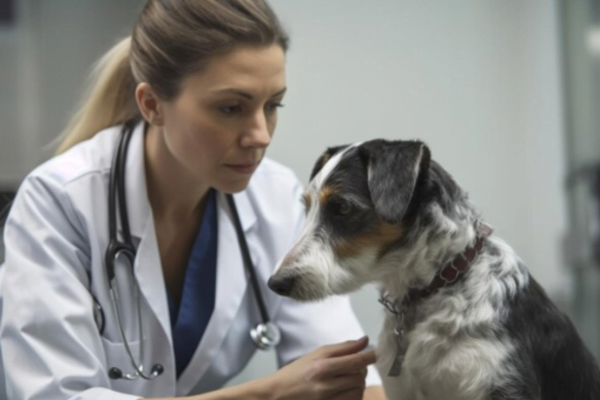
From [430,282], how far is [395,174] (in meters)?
0.18

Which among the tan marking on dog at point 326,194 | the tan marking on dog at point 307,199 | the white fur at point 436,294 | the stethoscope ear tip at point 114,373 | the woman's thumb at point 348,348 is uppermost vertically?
the tan marking on dog at point 326,194

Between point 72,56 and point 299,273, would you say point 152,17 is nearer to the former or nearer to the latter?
point 299,273

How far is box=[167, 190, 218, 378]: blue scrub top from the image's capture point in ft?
5.92

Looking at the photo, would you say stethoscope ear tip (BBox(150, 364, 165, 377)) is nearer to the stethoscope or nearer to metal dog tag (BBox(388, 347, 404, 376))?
the stethoscope

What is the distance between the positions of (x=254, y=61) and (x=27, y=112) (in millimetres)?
1090

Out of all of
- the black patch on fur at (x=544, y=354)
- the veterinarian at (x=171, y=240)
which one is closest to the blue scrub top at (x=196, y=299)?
the veterinarian at (x=171, y=240)

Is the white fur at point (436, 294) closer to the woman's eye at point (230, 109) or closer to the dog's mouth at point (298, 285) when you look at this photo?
the dog's mouth at point (298, 285)

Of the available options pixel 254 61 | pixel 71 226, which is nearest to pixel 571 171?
pixel 254 61

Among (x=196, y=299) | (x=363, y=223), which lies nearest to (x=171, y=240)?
(x=196, y=299)

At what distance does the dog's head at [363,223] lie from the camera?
1326 mm

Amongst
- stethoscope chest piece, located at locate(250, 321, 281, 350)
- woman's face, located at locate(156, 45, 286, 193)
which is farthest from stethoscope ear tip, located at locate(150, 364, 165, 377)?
woman's face, located at locate(156, 45, 286, 193)

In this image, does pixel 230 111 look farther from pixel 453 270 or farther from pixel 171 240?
pixel 453 270

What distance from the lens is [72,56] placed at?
2.51m

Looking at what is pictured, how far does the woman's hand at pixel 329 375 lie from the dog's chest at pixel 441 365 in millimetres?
118
